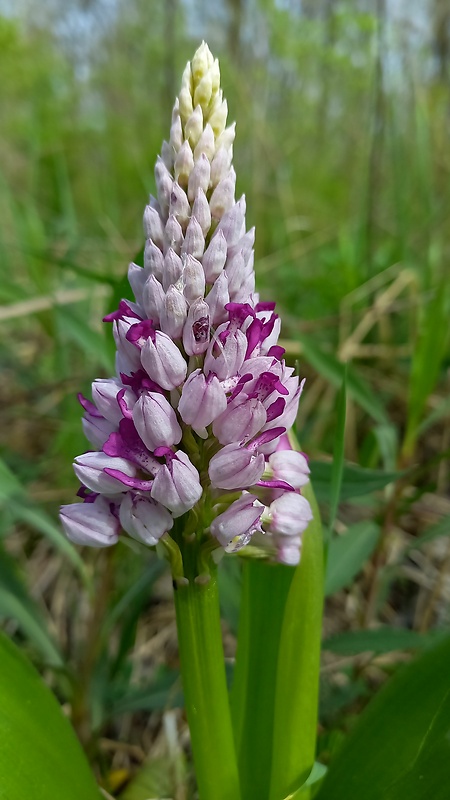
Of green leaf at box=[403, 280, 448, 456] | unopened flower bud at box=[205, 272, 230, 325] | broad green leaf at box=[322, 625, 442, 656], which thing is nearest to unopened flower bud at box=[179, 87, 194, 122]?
unopened flower bud at box=[205, 272, 230, 325]

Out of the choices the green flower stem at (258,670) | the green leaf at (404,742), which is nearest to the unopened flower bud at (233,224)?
the green flower stem at (258,670)

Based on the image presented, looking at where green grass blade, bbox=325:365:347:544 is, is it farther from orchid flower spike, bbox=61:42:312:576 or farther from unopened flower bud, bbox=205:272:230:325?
unopened flower bud, bbox=205:272:230:325

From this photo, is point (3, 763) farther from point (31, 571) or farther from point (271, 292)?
point (271, 292)

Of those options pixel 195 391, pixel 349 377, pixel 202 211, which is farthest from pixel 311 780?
pixel 349 377

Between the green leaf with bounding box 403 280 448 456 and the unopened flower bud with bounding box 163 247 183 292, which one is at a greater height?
the unopened flower bud with bounding box 163 247 183 292

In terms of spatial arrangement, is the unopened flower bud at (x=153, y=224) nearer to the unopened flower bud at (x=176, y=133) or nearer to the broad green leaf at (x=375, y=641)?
the unopened flower bud at (x=176, y=133)

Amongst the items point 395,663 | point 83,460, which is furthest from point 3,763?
point 395,663
